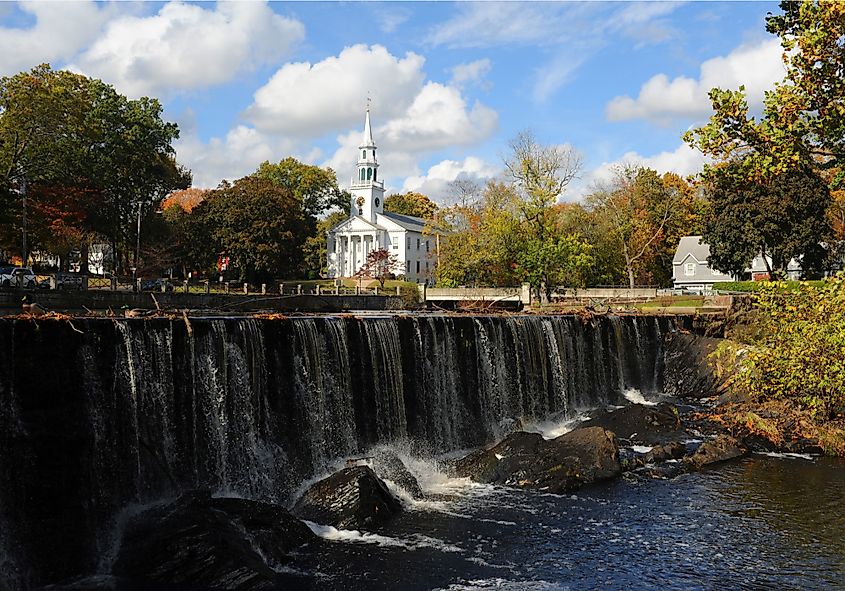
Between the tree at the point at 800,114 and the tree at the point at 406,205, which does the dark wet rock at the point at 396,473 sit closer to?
the tree at the point at 800,114

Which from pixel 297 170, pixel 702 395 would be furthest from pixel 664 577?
pixel 297 170

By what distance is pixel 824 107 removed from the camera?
556 inches

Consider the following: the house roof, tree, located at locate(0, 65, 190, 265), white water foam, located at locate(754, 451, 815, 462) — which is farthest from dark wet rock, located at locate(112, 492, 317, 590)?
the house roof

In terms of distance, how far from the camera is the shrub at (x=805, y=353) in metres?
18.3

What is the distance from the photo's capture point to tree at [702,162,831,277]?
45.0 m

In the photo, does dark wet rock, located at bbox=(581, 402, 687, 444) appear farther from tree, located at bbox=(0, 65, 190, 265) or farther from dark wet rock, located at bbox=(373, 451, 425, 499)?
tree, located at bbox=(0, 65, 190, 265)

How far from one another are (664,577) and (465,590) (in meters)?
2.94

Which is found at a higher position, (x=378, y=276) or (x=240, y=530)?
(x=378, y=276)

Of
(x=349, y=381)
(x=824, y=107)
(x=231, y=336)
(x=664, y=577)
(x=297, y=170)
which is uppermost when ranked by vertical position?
(x=297, y=170)

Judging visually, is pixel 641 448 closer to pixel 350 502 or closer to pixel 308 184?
pixel 350 502

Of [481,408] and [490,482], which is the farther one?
[481,408]

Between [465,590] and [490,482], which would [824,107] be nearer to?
[490,482]

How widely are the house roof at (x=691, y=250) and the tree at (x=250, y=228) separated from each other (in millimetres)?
36203

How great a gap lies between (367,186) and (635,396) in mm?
59974
